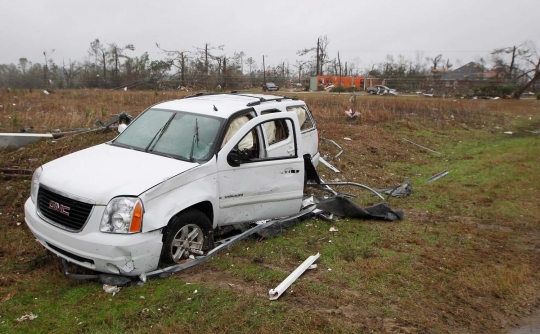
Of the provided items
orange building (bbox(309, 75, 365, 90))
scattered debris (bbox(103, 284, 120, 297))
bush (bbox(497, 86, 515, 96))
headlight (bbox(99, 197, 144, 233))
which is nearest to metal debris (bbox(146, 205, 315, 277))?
scattered debris (bbox(103, 284, 120, 297))

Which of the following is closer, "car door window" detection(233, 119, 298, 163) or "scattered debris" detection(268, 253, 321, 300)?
"scattered debris" detection(268, 253, 321, 300)

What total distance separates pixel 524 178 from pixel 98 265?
940 centimetres

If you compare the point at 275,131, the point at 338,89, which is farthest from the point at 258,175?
the point at 338,89

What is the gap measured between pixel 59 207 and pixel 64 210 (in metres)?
0.08

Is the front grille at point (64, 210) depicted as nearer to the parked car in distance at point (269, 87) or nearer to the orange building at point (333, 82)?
the parked car in distance at point (269, 87)

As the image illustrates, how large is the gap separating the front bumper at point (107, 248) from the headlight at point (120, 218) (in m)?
0.05

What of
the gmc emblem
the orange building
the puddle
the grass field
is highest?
the orange building

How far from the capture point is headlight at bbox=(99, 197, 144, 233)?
12.7ft

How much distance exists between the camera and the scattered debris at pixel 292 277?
3916 millimetres

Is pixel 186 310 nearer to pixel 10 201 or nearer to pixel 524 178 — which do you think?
pixel 10 201

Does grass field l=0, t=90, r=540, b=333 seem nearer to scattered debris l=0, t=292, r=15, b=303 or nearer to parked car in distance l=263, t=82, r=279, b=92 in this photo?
scattered debris l=0, t=292, r=15, b=303

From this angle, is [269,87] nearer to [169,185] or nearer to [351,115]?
[351,115]

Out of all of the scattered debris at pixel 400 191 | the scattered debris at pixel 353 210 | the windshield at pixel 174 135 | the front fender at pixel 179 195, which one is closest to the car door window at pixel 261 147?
the windshield at pixel 174 135

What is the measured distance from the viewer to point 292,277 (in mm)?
4254
